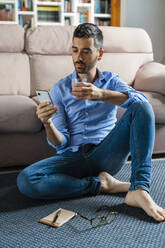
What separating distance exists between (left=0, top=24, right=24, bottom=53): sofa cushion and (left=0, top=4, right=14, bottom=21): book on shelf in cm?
227

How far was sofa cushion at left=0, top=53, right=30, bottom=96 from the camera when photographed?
2340mm

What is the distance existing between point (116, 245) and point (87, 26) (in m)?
0.91

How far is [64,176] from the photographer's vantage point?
4.75 ft

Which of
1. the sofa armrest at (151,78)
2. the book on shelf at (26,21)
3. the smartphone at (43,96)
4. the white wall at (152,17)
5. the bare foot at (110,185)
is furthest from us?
the book on shelf at (26,21)

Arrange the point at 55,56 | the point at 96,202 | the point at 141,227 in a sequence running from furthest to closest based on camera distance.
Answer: the point at 55,56 → the point at 96,202 → the point at 141,227

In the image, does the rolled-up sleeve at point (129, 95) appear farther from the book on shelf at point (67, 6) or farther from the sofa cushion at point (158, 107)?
the book on shelf at point (67, 6)

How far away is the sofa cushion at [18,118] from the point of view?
5.94 ft

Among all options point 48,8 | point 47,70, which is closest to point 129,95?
point 47,70

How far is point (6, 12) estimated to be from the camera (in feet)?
15.0

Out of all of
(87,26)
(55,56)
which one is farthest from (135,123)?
(55,56)

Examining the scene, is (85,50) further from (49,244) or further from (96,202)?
(49,244)

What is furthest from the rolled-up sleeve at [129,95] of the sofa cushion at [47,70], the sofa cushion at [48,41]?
the sofa cushion at [48,41]

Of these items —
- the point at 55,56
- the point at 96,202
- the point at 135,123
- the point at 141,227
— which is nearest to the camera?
the point at 141,227

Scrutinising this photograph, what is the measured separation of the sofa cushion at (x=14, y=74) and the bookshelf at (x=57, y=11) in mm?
2324
